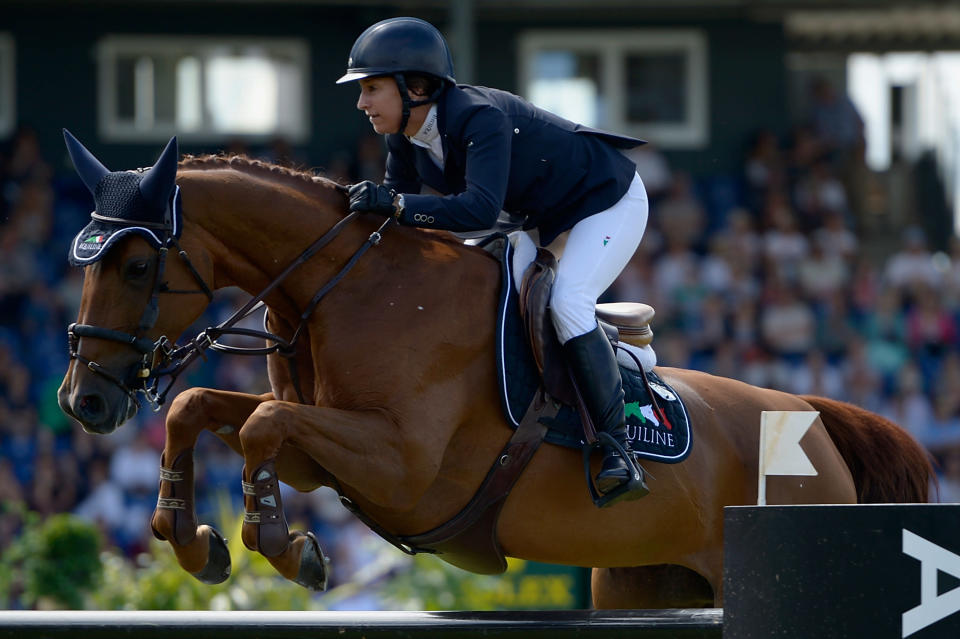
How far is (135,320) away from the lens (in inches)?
158

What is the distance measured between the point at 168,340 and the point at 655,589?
94.4 inches

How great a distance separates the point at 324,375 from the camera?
424 centimetres

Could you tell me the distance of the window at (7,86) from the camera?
13.9 meters

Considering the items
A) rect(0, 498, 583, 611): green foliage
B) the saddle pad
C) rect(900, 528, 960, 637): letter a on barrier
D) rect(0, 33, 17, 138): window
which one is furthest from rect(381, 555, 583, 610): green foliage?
rect(0, 33, 17, 138): window

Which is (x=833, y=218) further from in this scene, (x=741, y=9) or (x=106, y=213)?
(x=106, y=213)

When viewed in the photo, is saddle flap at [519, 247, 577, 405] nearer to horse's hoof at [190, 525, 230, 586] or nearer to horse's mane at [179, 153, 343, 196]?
horse's mane at [179, 153, 343, 196]

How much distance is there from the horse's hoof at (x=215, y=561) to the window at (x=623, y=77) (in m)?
10.8

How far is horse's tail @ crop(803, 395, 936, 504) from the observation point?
553 cm

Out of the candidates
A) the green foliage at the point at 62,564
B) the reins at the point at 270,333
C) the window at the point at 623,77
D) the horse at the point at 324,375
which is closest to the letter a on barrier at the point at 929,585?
the horse at the point at 324,375

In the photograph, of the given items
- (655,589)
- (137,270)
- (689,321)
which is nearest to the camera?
(137,270)

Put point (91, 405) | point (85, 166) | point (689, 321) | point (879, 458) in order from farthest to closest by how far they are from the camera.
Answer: point (689, 321)
point (879, 458)
point (85, 166)
point (91, 405)

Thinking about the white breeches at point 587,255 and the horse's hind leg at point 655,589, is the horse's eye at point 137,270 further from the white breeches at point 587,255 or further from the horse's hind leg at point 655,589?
the horse's hind leg at point 655,589

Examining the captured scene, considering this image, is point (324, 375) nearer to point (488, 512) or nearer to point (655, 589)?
point (488, 512)

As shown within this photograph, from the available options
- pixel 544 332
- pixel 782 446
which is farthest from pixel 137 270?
pixel 782 446
